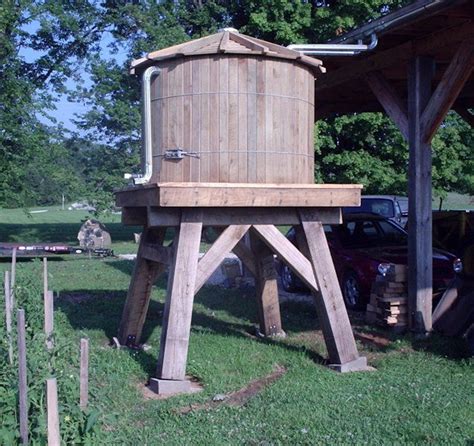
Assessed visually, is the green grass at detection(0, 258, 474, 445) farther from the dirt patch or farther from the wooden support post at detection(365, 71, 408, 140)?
the wooden support post at detection(365, 71, 408, 140)

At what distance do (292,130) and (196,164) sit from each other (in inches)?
40.5

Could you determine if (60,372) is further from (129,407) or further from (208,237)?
(208,237)

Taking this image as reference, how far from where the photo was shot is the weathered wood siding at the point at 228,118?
307 inches

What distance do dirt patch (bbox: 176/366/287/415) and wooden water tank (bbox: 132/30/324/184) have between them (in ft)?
6.27

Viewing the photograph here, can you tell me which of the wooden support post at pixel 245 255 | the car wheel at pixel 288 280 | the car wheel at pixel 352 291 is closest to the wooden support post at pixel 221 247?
the wooden support post at pixel 245 255

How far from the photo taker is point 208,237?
2492 cm

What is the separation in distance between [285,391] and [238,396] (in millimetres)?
421

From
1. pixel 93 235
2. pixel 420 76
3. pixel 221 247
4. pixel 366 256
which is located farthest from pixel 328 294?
pixel 93 235

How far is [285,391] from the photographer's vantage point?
287 inches

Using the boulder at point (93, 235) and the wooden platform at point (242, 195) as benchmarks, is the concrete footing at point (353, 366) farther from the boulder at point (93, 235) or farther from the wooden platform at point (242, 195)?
the boulder at point (93, 235)

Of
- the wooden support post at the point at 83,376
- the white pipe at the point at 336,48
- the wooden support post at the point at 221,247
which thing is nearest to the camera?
the wooden support post at the point at 83,376

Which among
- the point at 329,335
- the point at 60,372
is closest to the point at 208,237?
the point at 329,335

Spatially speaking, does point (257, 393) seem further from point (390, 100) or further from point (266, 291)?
point (390, 100)

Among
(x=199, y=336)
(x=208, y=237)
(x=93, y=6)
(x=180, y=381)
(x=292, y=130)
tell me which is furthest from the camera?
(x=93, y=6)
